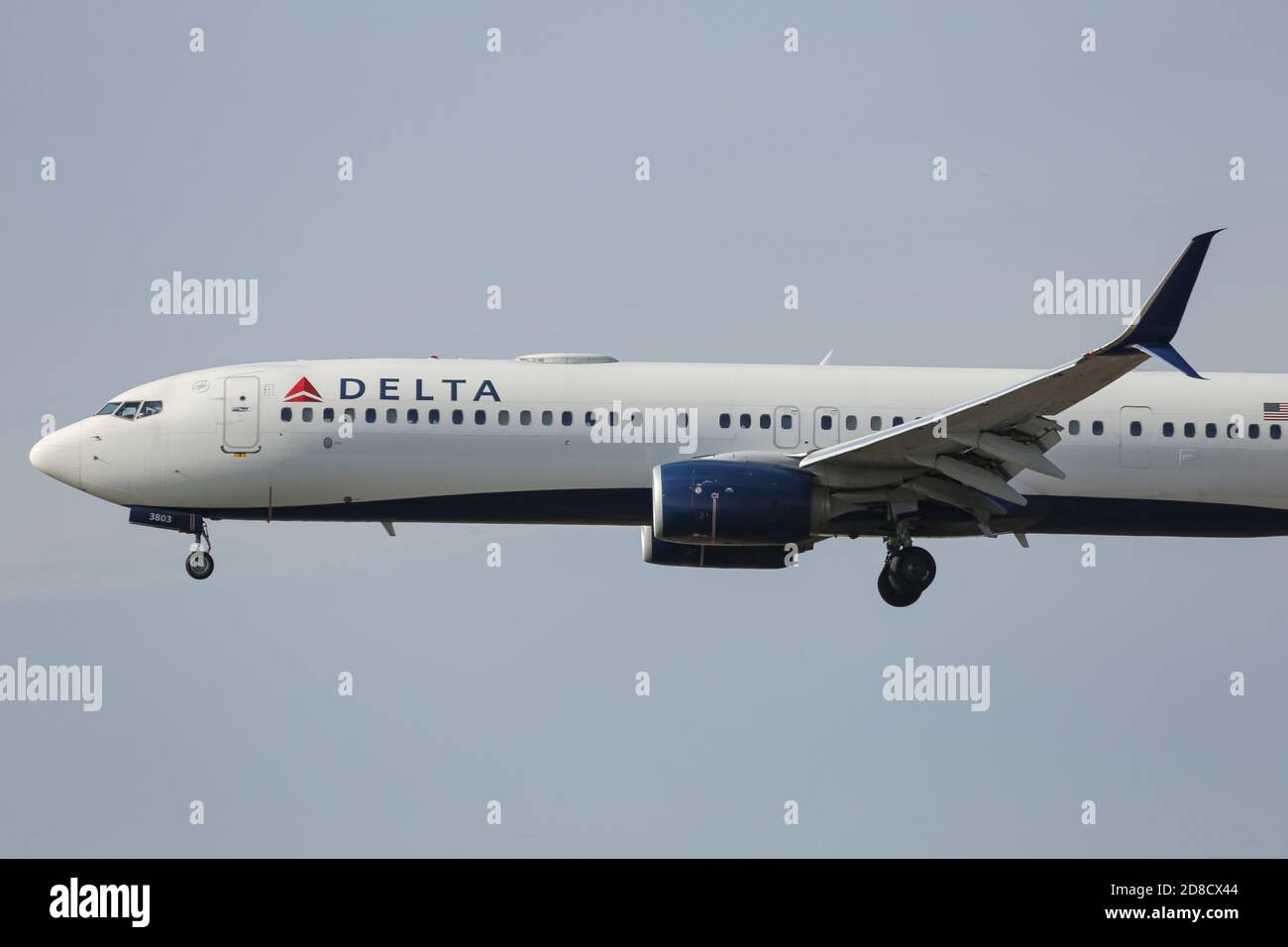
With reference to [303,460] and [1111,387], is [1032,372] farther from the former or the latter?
[303,460]

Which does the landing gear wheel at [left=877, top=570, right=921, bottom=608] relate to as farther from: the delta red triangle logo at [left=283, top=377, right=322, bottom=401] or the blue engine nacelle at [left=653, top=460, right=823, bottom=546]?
the delta red triangle logo at [left=283, top=377, right=322, bottom=401]

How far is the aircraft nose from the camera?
129 ft

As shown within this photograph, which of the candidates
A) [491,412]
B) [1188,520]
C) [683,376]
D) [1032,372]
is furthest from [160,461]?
[1188,520]

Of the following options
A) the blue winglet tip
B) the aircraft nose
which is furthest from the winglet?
the aircraft nose

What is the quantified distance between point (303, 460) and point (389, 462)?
1.63 m

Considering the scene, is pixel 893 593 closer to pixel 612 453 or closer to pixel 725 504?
pixel 725 504

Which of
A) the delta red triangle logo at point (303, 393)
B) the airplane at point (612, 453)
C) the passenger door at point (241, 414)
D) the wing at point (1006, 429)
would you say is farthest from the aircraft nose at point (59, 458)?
the wing at point (1006, 429)

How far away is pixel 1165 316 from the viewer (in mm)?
33500

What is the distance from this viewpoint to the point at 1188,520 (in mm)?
40719

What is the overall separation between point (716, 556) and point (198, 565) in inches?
392

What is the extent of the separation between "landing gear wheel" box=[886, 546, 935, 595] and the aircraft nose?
15635 mm

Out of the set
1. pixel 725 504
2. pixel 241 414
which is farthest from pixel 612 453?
pixel 241 414

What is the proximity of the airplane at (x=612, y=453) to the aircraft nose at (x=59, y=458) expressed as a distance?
4 cm

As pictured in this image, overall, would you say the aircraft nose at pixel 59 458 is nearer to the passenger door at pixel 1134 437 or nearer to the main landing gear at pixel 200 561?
the main landing gear at pixel 200 561
